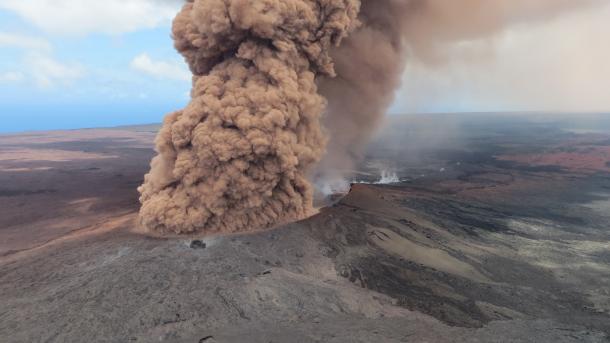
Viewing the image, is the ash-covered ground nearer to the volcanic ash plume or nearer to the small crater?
the small crater

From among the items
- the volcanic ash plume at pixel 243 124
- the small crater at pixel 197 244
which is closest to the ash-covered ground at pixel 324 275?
the small crater at pixel 197 244

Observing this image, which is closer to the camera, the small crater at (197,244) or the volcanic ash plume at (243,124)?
the small crater at (197,244)

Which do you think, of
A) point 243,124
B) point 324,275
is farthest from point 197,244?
point 243,124

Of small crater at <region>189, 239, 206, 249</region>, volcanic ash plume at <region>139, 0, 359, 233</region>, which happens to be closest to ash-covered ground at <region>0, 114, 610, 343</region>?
small crater at <region>189, 239, 206, 249</region>

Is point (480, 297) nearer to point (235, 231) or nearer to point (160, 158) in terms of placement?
point (235, 231)

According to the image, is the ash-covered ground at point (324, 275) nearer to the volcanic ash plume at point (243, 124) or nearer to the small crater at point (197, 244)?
the small crater at point (197, 244)

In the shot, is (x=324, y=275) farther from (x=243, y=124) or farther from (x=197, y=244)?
(x=243, y=124)
